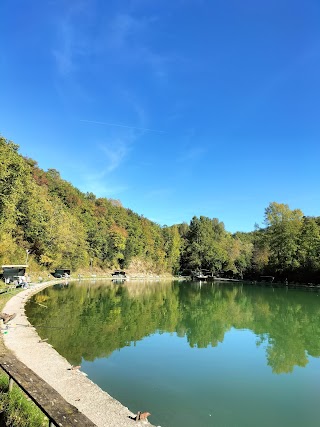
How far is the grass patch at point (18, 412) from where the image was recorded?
5.45m

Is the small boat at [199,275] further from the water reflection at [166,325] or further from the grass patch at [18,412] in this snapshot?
the grass patch at [18,412]

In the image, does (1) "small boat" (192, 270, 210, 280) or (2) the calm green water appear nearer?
(2) the calm green water

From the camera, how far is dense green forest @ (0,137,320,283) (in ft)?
121

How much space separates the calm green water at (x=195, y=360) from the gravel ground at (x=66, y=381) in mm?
1028

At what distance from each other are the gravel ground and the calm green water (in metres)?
1.03

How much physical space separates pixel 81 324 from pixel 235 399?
34.5 ft

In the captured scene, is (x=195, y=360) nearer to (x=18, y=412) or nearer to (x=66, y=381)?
(x=66, y=381)

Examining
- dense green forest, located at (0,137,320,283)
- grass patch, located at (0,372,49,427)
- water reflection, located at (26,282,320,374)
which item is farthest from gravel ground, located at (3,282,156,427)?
dense green forest, located at (0,137,320,283)

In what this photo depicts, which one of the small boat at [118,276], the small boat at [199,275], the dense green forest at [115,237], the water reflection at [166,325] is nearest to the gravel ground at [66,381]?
the water reflection at [166,325]

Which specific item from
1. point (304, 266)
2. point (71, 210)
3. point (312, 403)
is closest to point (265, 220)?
point (304, 266)

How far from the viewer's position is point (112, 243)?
6869 cm

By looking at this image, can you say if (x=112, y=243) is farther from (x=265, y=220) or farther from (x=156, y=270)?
(x=265, y=220)

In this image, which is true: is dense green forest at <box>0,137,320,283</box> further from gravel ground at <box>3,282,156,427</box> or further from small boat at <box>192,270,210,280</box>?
gravel ground at <box>3,282,156,427</box>

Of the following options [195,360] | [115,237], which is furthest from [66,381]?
[115,237]
